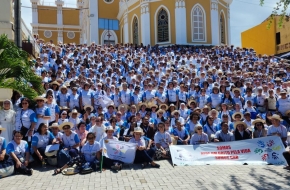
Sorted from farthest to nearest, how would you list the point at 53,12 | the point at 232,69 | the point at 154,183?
the point at 53,12
the point at 232,69
the point at 154,183

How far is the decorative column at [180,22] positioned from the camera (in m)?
28.6

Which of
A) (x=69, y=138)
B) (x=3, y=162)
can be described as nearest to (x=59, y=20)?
(x=69, y=138)

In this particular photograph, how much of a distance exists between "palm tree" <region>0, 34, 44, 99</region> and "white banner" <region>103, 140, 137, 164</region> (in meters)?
2.66

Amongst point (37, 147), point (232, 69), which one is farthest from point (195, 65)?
point (37, 147)

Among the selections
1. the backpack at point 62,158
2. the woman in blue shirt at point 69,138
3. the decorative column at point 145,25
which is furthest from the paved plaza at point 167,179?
the decorative column at point 145,25

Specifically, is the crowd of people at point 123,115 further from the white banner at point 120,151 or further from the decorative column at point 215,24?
the decorative column at point 215,24

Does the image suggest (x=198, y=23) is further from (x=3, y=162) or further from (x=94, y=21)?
(x=3, y=162)

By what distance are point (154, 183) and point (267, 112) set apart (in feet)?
20.8

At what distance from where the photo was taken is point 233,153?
834 centimetres

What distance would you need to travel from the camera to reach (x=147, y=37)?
29531 millimetres

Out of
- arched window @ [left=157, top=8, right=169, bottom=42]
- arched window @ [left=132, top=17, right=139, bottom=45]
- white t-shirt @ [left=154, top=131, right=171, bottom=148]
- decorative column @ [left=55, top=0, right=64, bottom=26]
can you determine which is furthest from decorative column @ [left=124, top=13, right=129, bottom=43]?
white t-shirt @ [left=154, top=131, right=171, bottom=148]

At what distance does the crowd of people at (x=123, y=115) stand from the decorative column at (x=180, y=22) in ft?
42.7

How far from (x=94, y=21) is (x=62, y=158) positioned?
31.0m

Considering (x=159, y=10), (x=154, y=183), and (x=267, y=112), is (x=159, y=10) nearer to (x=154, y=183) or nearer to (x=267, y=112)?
(x=267, y=112)
